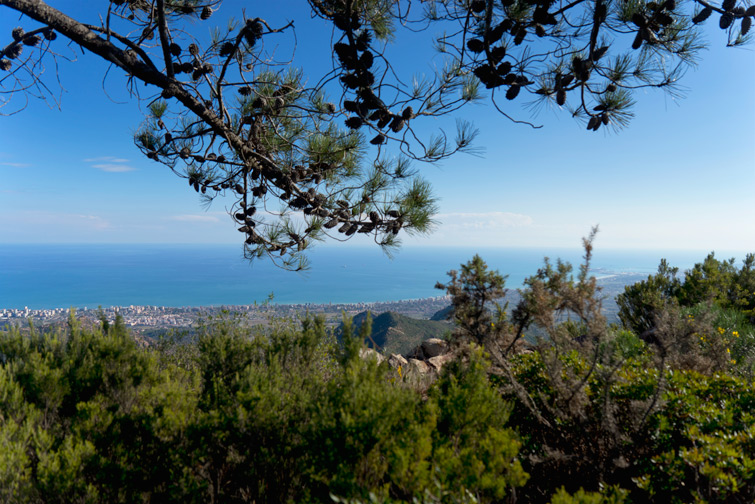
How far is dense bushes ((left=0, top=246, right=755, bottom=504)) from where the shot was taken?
127cm

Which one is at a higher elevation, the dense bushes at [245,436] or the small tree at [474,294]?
the small tree at [474,294]

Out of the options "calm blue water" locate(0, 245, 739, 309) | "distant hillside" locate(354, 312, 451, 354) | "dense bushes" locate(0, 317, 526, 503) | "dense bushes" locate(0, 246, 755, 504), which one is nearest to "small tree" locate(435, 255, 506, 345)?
"dense bushes" locate(0, 246, 755, 504)

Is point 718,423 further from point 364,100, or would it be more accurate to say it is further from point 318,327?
point 364,100

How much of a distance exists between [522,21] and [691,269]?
25.7 feet

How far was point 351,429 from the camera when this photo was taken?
4.13 ft

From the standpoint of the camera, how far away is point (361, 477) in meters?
1.26

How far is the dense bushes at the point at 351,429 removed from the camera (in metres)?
1.27

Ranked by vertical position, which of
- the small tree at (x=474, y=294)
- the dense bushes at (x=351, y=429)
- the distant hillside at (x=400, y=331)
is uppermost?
the small tree at (x=474, y=294)

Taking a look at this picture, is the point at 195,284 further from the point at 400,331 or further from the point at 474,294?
the point at 474,294

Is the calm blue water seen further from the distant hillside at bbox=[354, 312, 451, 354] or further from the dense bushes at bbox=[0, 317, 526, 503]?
the dense bushes at bbox=[0, 317, 526, 503]

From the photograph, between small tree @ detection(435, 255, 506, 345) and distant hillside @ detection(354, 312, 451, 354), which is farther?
distant hillside @ detection(354, 312, 451, 354)

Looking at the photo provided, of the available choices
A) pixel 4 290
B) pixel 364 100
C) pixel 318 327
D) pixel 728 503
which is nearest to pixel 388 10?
pixel 364 100

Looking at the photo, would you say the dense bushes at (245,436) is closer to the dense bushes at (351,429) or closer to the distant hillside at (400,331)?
the dense bushes at (351,429)

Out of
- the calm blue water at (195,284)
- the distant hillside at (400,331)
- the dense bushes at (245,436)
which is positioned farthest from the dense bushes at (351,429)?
the calm blue water at (195,284)
